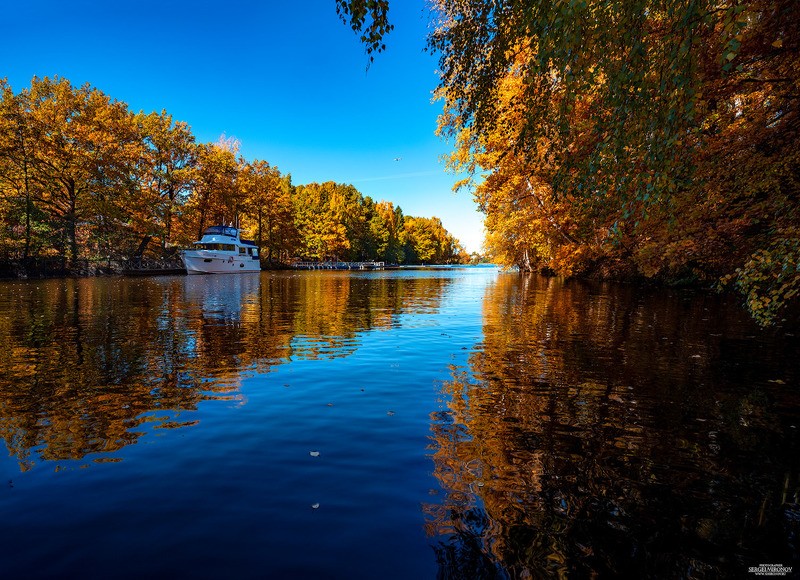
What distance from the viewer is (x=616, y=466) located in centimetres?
435

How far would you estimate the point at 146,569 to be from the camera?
112 inches

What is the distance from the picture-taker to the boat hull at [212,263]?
48.3 m

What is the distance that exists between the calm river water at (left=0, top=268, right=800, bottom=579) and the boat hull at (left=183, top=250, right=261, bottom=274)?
41609 millimetres

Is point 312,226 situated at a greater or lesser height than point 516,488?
greater

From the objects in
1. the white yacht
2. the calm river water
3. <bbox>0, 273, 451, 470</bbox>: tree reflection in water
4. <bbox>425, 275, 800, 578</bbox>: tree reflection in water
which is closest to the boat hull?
the white yacht

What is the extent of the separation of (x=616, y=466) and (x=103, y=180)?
167ft

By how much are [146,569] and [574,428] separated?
190 inches

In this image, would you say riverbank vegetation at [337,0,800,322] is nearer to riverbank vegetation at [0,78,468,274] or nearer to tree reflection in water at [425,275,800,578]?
tree reflection in water at [425,275,800,578]

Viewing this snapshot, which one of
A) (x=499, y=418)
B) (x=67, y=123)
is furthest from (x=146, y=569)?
(x=67, y=123)

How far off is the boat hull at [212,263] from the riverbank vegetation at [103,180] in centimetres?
456

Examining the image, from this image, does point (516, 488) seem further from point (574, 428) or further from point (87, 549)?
point (87, 549)

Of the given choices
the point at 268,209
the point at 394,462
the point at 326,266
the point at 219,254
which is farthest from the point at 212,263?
the point at 394,462

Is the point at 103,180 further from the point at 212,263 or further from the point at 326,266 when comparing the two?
the point at 326,266

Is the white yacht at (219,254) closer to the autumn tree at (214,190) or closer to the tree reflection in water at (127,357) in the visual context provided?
the autumn tree at (214,190)
